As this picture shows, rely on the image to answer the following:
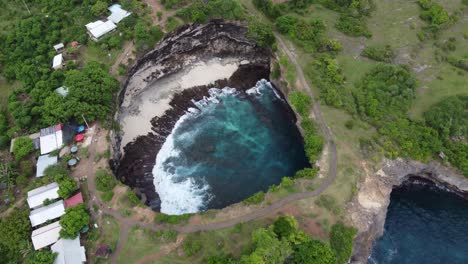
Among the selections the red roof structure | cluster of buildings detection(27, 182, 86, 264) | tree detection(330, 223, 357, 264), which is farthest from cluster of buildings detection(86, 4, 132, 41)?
tree detection(330, 223, 357, 264)

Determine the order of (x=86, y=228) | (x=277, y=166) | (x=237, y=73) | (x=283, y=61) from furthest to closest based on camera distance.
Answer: (x=237, y=73) → (x=283, y=61) → (x=277, y=166) → (x=86, y=228)

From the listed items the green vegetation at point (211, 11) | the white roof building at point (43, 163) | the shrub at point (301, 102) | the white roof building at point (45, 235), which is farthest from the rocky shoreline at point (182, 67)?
Answer: the white roof building at point (45, 235)

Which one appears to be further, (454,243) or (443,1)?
(443,1)

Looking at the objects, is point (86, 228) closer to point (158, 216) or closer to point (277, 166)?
point (158, 216)

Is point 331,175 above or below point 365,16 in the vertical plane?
below

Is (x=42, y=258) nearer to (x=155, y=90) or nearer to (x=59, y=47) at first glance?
(x=155, y=90)

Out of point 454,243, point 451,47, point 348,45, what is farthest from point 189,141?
point 451,47
